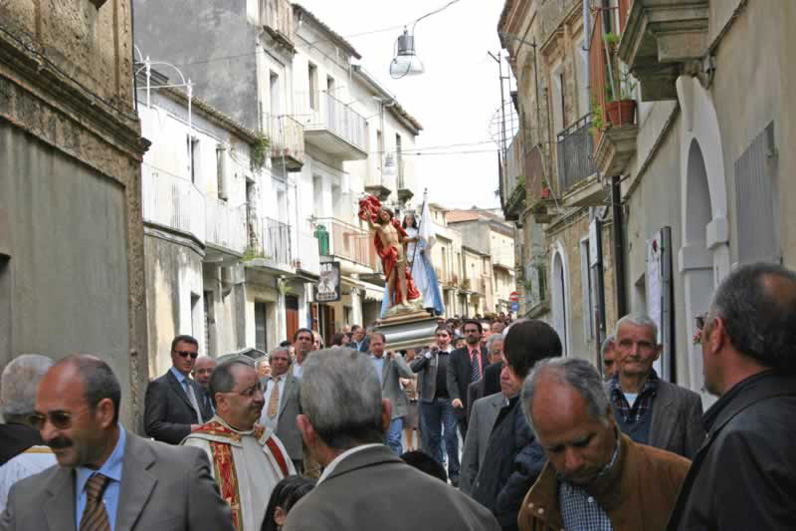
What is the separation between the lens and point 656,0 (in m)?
9.62

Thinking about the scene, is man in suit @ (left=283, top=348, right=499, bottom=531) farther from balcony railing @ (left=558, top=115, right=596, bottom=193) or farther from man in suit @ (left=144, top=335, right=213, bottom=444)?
balcony railing @ (left=558, top=115, right=596, bottom=193)

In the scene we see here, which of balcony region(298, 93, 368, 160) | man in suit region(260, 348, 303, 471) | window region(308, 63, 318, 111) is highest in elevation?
window region(308, 63, 318, 111)

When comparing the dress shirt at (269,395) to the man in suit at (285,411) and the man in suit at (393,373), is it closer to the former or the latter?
the man in suit at (285,411)

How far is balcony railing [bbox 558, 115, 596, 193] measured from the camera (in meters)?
Result: 21.5

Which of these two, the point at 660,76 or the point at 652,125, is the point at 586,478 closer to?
the point at 660,76

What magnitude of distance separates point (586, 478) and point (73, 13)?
11.3m

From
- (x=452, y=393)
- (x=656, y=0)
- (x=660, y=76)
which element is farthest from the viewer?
(x=452, y=393)

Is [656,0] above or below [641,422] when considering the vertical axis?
above

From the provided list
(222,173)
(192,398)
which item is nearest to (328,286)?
(222,173)

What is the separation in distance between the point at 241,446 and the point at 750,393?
382 centimetres

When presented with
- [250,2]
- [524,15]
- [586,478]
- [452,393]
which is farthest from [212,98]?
[586,478]

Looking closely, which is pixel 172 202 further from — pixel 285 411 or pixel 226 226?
pixel 285 411

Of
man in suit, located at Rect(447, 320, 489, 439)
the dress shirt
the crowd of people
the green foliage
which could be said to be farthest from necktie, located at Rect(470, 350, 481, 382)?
the green foliage

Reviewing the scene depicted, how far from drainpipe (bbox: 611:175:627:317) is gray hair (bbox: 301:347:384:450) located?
14.3 metres
